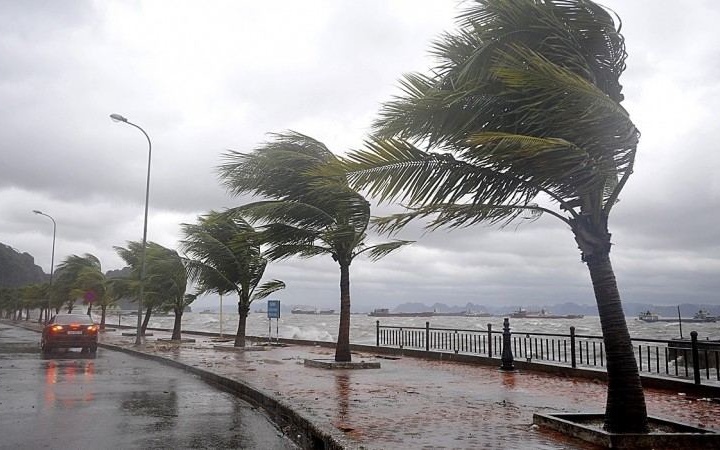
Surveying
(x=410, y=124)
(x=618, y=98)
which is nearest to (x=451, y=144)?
(x=410, y=124)

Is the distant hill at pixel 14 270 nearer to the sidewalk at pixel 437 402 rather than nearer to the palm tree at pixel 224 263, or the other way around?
the palm tree at pixel 224 263

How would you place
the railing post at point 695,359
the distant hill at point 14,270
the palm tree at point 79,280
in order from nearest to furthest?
the railing post at point 695,359 < the palm tree at point 79,280 < the distant hill at point 14,270

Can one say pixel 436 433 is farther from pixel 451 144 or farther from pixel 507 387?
pixel 507 387

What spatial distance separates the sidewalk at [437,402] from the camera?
7.18 meters

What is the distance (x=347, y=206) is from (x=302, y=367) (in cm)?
463

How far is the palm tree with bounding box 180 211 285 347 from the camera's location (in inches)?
957

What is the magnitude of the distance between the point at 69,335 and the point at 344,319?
1220 centimetres

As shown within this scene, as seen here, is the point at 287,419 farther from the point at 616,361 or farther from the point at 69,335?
the point at 69,335

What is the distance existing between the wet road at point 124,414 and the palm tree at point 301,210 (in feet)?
14.2

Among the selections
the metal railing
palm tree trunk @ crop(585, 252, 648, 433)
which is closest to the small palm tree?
the metal railing

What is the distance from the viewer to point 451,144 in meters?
8.37

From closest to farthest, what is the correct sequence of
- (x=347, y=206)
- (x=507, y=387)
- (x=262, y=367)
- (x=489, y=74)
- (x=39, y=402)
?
(x=489, y=74)
(x=39, y=402)
(x=507, y=387)
(x=347, y=206)
(x=262, y=367)

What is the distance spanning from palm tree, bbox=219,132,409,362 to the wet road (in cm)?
432

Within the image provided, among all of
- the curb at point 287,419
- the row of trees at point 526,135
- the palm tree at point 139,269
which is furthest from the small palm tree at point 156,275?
the row of trees at point 526,135
